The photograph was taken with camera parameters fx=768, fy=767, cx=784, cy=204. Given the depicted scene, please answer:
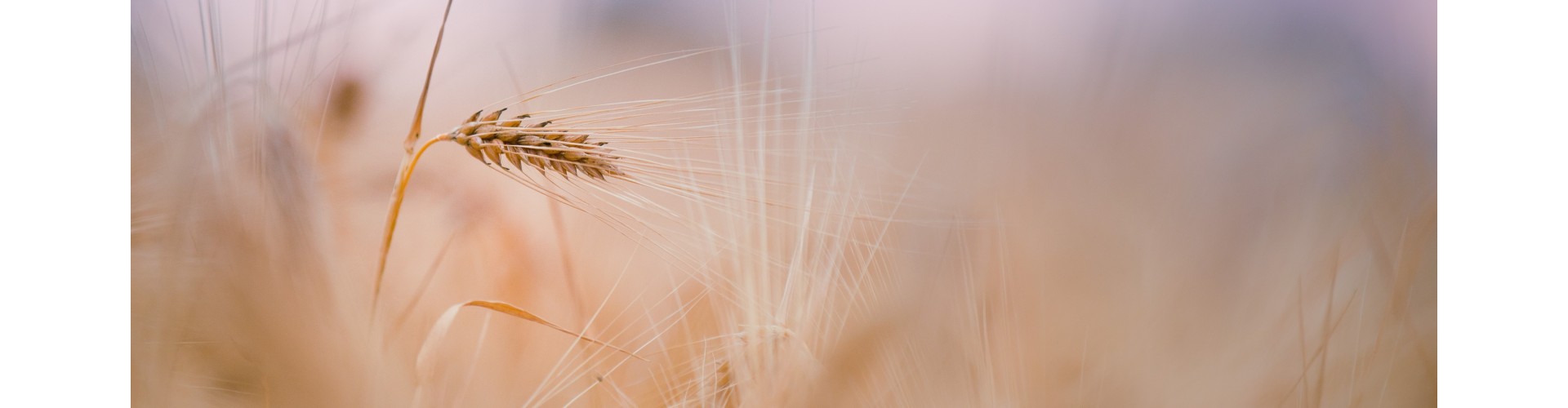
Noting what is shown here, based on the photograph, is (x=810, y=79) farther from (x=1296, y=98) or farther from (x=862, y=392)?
(x=1296, y=98)

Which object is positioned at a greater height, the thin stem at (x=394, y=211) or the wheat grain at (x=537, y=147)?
the wheat grain at (x=537, y=147)

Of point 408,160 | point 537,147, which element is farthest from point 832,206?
point 408,160

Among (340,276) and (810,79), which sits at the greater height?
(810,79)

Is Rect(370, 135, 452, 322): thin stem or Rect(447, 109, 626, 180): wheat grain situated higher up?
Rect(447, 109, 626, 180): wheat grain

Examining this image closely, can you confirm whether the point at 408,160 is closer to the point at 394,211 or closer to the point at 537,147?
the point at 394,211

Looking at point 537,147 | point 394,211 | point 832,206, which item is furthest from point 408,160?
point 832,206

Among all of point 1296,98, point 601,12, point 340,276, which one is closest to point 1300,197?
point 1296,98
